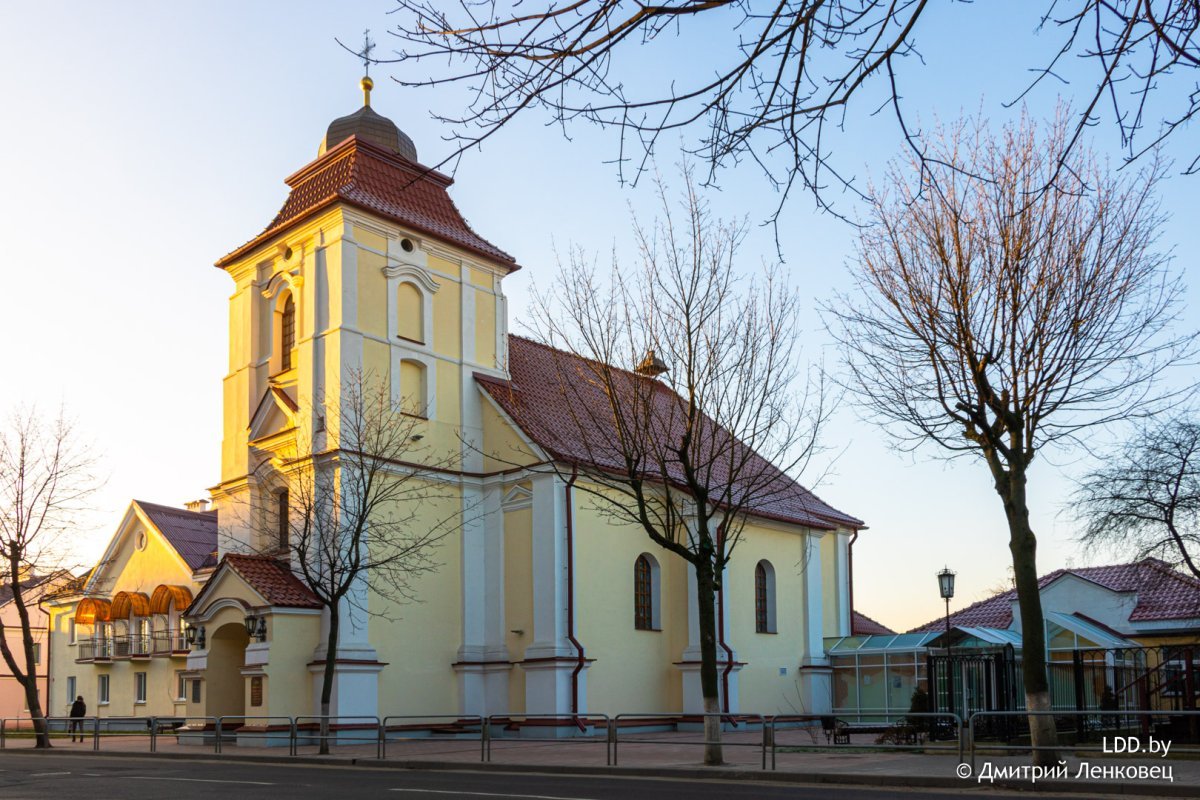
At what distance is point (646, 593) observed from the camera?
32125 mm

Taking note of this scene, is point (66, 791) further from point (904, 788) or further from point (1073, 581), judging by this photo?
point (1073, 581)

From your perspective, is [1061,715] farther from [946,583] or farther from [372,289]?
[372,289]

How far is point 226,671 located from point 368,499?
600 centimetres

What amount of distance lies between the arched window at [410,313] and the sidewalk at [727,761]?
10569 mm

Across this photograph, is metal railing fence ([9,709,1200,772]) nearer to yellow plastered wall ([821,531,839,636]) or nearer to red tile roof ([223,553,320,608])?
red tile roof ([223,553,320,608])

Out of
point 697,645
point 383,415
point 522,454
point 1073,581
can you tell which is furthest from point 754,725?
point 1073,581

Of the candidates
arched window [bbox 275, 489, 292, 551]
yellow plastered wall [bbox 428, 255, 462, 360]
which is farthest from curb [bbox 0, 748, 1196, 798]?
yellow plastered wall [bbox 428, 255, 462, 360]

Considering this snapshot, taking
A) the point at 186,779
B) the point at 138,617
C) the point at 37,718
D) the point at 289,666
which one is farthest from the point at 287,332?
the point at 138,617

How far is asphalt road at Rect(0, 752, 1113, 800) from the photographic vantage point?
44.0 ft

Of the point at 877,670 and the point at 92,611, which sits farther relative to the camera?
the point at 92,611

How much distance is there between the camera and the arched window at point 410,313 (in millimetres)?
30250

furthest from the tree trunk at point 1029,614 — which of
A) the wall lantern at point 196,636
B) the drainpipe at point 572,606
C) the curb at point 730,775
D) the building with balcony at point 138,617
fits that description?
the building with balcony at point 138,617

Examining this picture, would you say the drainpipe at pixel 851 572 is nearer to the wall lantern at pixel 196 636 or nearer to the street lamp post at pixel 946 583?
the street lamp post at pixel 946 583

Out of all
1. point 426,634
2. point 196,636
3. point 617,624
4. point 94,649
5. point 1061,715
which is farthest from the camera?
point 94,649
